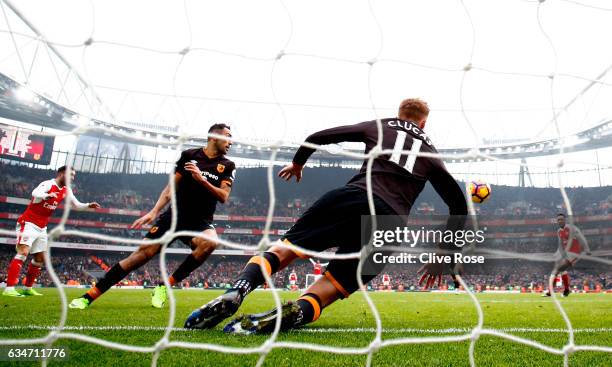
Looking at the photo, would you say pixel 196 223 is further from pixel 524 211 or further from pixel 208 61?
pixel 524 211

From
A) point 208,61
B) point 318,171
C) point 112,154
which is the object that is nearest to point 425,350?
point 208,61

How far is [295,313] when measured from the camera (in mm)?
2604

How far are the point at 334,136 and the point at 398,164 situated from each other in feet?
1.49

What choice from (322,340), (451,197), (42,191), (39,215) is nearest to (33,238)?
(39,215)

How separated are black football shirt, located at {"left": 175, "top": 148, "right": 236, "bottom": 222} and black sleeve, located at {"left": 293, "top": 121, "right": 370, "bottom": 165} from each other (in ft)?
5.65

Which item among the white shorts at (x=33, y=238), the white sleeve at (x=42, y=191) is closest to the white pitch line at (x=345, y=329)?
the white sleeve at (x=42, y=191)

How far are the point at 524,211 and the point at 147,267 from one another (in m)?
30.1

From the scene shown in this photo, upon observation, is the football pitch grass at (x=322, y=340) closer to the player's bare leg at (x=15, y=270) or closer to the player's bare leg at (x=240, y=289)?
the player's bare leg at (x=240, y=289)

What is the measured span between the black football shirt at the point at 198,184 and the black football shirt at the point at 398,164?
1.79m

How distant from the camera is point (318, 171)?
3781 centimetres

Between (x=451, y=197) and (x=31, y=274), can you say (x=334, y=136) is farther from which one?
(x=31, y=274)

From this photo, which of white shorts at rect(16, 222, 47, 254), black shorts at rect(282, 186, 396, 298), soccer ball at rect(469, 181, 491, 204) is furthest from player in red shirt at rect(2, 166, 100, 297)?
soccer ball at rect(469, 181, 491, 204)

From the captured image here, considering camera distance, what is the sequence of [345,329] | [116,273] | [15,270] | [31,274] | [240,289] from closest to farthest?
[240,289] < [345,329] < [116,273] < [15,270] < [31,274]

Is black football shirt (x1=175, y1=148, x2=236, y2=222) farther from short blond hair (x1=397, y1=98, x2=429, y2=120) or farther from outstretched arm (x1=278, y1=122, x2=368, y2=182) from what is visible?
short blond hair (x1=397, y1=98, x2=429, y2=120)
